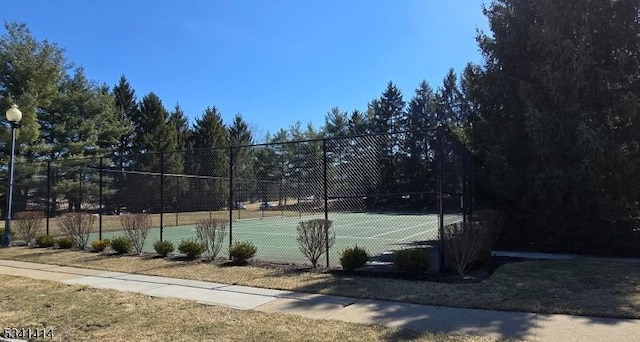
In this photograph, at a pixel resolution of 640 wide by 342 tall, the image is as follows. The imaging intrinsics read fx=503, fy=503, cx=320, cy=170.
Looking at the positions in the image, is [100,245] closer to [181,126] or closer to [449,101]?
[181,126]

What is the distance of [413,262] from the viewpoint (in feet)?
30.3

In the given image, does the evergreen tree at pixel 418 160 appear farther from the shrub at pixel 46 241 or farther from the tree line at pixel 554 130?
the shrub at pixel 46 241

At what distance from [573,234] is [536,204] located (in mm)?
1301

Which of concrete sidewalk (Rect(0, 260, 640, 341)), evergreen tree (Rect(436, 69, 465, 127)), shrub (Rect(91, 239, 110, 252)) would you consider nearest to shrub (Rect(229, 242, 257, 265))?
concrete sidewalk (Rect(0, 260, 640, 341))

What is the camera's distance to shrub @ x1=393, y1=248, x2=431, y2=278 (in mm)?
9258

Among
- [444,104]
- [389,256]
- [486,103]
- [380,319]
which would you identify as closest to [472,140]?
[486,103]

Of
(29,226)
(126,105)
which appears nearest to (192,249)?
(29,226)

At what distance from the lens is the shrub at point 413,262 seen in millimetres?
9258

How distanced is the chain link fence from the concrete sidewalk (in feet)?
9.28

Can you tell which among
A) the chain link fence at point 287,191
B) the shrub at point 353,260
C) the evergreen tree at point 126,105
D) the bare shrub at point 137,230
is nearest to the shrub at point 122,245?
the bare shrub at point 137,230

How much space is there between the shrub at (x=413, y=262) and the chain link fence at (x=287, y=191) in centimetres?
64

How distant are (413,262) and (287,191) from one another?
25.4m

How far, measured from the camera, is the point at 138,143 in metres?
51.5

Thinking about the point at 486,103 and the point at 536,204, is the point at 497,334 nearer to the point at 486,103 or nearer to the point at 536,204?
the point at 536,204
